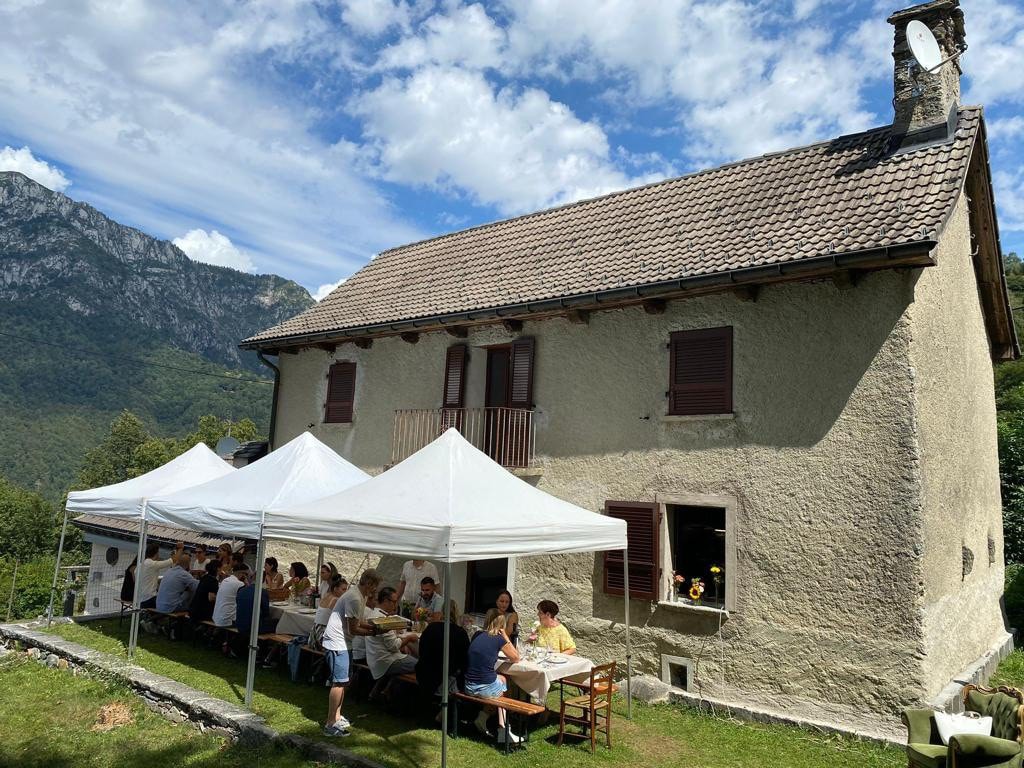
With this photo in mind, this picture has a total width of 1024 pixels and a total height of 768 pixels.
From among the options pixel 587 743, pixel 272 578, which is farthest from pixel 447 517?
pixel 272 578

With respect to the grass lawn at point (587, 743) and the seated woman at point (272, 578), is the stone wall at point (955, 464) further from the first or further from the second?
the seated woman at point (272, 578)

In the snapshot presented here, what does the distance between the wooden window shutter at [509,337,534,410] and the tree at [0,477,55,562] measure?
188ft

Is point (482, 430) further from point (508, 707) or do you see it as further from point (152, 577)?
point (152, 577)

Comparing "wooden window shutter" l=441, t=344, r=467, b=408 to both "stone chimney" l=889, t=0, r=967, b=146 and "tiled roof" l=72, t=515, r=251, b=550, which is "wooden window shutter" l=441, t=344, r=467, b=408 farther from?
"tiled roof" l=72, t=515, r=251, b=550

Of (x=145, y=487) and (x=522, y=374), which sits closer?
(x=522, y=374)

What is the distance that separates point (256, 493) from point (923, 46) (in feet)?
34.2

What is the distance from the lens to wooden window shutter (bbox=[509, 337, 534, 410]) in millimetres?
10773

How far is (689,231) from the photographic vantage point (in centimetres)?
1032

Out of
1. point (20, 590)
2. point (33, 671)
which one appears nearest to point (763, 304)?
point (33, 671)

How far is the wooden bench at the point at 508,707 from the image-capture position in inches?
247

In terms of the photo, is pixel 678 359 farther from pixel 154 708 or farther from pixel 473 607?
pixel 154 708

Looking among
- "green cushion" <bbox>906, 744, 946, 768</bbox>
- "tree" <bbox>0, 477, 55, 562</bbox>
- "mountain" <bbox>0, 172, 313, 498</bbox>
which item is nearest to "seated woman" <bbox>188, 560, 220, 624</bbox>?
"green cushion" <bbox>906, 744, 946, 768</bbox>

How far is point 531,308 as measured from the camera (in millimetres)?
10367

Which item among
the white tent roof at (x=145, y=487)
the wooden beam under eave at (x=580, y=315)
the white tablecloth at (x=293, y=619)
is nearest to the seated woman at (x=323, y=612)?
the white tablecloth at (x=293, y=619)
